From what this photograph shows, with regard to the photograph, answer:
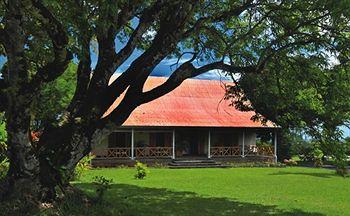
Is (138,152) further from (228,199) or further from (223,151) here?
(228,199)

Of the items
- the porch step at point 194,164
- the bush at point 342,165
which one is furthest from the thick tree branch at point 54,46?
the porch step at point 194,164

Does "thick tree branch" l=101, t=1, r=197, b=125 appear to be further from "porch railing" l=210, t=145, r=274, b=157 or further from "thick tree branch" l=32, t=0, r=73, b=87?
"porch railing" l=210, t=145, r=274, b=157

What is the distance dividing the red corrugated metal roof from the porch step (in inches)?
92.4

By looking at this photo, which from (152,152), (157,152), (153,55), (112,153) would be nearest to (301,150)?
(157,152)

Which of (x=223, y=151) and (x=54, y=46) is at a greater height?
(x=54, y=46)

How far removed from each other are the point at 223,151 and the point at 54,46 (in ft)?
96.3

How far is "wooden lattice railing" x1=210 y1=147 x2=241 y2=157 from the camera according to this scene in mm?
37750

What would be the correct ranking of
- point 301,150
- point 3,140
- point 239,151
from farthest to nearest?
point 301,150 → point 239,151 → point 3,140

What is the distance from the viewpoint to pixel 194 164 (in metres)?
34.6

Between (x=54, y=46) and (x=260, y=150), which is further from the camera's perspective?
(x=260, y=150)


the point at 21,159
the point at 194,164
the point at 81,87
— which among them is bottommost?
the point at 194,164

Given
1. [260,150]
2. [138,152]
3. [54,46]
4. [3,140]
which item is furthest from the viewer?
[260,150]

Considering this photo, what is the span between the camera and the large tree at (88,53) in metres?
9.17

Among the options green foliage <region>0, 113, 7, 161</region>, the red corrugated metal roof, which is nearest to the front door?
the red corrugated metal roof
